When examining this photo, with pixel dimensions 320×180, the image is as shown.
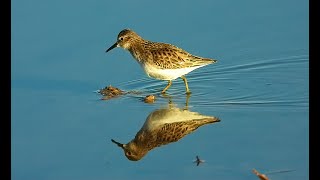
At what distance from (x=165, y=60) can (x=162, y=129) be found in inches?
66.7

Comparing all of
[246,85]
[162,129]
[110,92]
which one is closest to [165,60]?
[110,92]

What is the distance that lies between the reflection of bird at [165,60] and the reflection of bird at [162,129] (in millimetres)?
806

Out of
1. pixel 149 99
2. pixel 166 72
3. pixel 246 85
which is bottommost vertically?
pixel 149 99

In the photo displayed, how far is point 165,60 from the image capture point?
9242 millimetres

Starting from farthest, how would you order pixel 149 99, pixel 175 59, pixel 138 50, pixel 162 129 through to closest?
1. pixel 138 50
2. pixel 175 59
3. pixel 149 99
4. pixel 162 129

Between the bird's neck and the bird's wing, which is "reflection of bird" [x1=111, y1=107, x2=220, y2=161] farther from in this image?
the bird's neck

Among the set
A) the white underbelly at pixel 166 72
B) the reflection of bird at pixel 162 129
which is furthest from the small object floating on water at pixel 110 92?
the reflection of bird at pixel 162 129

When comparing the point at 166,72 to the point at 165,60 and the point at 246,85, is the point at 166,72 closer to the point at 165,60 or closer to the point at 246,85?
the point at 165,60

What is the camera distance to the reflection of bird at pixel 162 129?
7.25m

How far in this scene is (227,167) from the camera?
6.67 meters

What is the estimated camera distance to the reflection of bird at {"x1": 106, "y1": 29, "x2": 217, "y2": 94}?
30.1 feet
